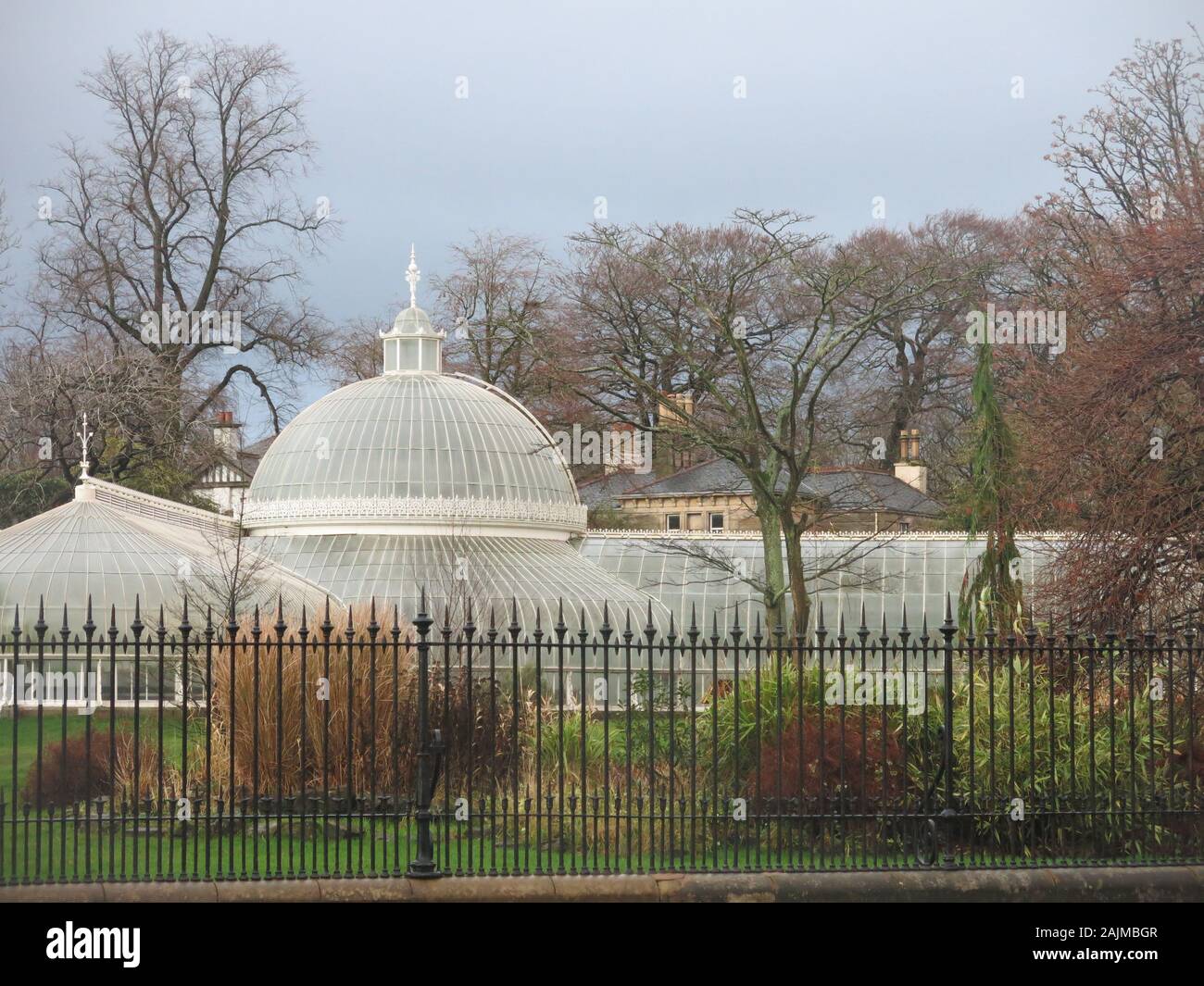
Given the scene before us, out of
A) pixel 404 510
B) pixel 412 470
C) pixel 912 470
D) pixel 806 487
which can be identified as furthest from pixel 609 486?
pixel 404 510

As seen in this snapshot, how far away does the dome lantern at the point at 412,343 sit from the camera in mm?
29016

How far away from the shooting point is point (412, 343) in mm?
29078

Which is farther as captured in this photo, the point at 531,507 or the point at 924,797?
the point at 531,507

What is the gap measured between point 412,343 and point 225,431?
48.1 feet

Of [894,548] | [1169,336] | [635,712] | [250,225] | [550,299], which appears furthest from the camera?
[550,299]

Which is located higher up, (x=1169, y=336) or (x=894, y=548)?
(x=1169, y=336)

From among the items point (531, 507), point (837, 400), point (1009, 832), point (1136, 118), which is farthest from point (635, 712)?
point (837, 400)

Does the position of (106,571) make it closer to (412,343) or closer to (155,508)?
(155,508)

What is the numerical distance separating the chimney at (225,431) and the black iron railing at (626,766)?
21.7 m

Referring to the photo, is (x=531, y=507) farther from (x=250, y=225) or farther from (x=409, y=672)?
(x=250, y=225)

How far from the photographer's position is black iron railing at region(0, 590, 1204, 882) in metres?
11.6

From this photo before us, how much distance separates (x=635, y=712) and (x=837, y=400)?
1065 inches

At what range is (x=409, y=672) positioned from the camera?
15.6 meters

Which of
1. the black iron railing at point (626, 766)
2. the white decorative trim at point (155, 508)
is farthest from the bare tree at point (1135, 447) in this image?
the white decorative trim at point (155, 508)
